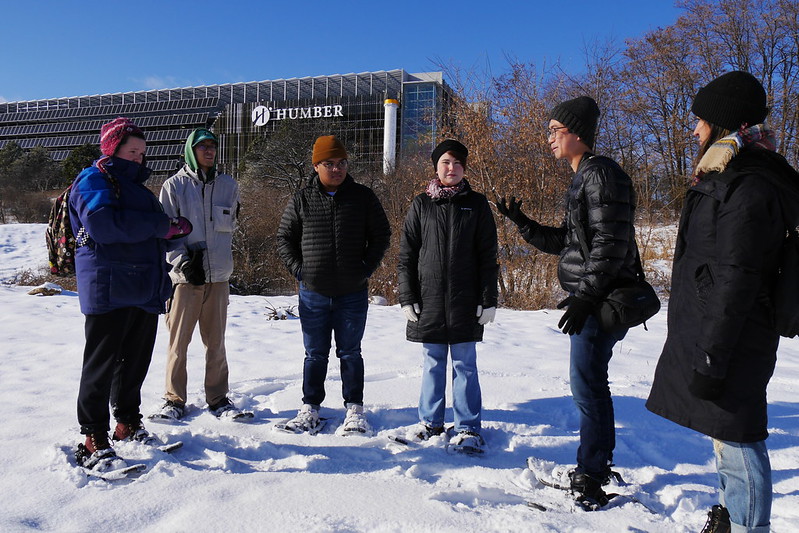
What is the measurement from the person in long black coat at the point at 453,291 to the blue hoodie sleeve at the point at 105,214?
5.19ft

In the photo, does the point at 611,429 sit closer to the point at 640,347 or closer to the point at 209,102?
the point at 640,347

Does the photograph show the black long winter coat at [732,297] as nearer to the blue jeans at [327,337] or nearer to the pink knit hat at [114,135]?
the blue jeans at [327,337]

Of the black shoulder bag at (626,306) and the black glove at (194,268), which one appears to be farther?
the black glove at (194,268)

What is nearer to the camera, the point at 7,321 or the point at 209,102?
the point at 7,321

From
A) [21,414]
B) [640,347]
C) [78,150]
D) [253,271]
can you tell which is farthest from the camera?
[78,150]

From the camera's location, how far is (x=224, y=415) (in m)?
3.46

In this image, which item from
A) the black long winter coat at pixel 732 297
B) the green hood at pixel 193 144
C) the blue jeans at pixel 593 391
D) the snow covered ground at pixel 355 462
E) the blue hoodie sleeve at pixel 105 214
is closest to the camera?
the black long winter coat at pixel 732 297

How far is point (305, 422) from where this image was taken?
3.32 m

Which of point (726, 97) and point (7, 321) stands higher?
point (726, 97)

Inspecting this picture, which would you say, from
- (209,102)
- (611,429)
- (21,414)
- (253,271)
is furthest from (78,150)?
(611,429)

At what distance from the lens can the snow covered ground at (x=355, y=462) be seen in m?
2.19

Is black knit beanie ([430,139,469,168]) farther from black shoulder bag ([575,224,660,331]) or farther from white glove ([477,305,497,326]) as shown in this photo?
black shoulder bag ([575,224,660,331])

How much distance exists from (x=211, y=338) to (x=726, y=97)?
3.31 m

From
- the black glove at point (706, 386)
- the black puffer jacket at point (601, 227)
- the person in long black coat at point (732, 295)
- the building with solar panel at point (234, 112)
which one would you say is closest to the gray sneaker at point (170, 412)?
the black puffer jacket at point (601, 227)
